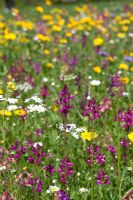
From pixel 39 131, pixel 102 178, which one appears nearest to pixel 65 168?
pixel 102 178

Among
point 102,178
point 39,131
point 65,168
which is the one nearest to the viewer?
point 65,168

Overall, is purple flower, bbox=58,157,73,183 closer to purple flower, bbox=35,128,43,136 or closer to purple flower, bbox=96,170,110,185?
purple flower, bbox=96,170,110,185

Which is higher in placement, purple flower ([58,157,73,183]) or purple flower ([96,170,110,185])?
purple flower ([58,157,73,183])

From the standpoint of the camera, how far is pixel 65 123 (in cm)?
391

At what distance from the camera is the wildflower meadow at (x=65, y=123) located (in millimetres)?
3721

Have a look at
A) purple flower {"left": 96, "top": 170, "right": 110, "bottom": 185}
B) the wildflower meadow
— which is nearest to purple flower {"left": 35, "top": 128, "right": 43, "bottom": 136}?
the wildflower meadow

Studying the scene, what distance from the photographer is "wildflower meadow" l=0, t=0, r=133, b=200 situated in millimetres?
3721

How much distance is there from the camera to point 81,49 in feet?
31.6

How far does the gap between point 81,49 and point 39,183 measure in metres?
6.14

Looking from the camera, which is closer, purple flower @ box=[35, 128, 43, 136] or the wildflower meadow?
the wildflower meadow

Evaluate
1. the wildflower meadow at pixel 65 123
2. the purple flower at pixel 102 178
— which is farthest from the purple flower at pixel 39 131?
the purple flower at pixel 102 178

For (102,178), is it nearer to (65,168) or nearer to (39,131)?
(65,168)

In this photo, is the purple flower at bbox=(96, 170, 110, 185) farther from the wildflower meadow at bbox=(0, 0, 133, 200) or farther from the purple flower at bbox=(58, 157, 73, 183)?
the purple flower at bbox=(58, 157, 73, 183)

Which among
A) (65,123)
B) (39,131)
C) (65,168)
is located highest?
(65,123)
